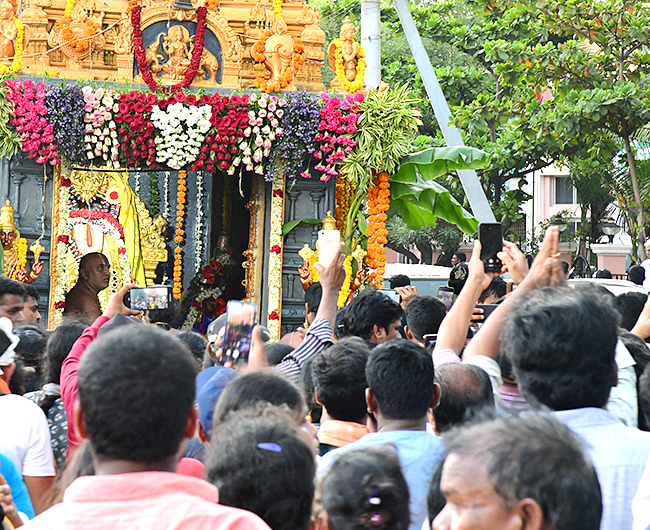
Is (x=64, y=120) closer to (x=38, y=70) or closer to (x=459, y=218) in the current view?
(x=38, y=70)

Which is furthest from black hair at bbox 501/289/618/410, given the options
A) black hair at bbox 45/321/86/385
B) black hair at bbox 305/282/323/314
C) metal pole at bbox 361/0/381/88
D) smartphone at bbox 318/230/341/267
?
metal pole at bbox 361/0/381/88

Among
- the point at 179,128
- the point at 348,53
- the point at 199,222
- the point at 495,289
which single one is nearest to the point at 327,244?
the point at 495,289

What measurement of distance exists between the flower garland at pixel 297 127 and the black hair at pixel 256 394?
27.5 feet

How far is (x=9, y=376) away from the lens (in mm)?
4230

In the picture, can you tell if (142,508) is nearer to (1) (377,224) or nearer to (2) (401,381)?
(2) (401,381)

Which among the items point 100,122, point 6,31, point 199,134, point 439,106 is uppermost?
point 6,31

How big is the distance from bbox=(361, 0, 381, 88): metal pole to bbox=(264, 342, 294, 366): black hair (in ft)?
30.9

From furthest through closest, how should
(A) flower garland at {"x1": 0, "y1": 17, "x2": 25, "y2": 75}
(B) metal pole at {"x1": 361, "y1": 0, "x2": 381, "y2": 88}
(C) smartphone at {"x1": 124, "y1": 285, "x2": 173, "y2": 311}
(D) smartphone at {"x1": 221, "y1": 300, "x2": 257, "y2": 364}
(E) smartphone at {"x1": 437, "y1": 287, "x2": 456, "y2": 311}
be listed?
1. (B) metal pole at {"x1": 361, "y1": 0, "x2": 381, "y2": 88}
2. (A) flower garland at {"x1": 0, "y1": 17, "x2": 25, "y2": 75}
3. (E) smartphone at {"x1": 437, "y1": 287, "x2": 456, "y2": 311}
4. (C) smartphone at {"x1": 124, "y1": 285, "x2": 173, "y2": 311}
5. (D) smartphone at {"x1": 221, "y1": 300, "x2": 257, "y2": 364}

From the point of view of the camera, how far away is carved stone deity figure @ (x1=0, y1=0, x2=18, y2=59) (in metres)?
11.4

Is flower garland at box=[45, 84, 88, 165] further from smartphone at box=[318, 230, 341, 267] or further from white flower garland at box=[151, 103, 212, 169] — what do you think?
smartphone at box=[318, 230, 341, 267]

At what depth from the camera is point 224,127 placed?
11125 millimetres

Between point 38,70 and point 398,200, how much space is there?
212 inches

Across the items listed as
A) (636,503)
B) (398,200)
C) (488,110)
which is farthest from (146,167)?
(636,503)

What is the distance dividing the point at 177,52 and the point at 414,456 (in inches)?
377
